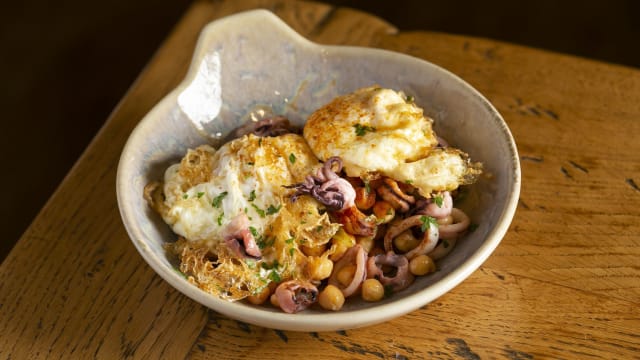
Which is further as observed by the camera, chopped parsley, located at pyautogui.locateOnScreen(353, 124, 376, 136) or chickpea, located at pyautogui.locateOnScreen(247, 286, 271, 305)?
chopped parsley, located at pyautogui.locateOnScreen(353, 124, 376, 136)

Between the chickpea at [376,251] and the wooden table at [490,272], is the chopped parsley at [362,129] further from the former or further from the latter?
the wooden table at [490,272]

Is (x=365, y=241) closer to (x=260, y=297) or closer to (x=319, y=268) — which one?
(x=319, y=268)

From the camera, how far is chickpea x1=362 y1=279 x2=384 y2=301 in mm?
2559

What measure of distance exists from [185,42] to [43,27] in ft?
10.8

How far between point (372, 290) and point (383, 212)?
322 mm

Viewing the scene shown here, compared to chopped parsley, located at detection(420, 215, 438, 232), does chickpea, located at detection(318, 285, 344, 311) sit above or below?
below

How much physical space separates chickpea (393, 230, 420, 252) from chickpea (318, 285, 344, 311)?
0.33 metres

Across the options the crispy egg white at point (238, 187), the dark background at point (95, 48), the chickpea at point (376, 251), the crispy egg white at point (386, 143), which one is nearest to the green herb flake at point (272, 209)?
the crispy egg white at point (238, 187)

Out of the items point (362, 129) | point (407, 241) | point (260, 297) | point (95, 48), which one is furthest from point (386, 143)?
point (95, 48)

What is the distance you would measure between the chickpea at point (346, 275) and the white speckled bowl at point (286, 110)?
8 centimetres

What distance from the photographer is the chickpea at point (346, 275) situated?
2617 mm

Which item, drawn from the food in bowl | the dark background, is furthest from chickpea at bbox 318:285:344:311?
the dark background

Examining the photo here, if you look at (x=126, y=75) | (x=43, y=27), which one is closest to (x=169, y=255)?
(x=126, y=75)

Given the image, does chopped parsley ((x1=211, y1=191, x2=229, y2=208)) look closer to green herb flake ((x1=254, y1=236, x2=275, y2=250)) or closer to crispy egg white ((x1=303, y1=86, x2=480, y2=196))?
green herb flake ((x1=254, y1=236, x2=275, y2=250))
